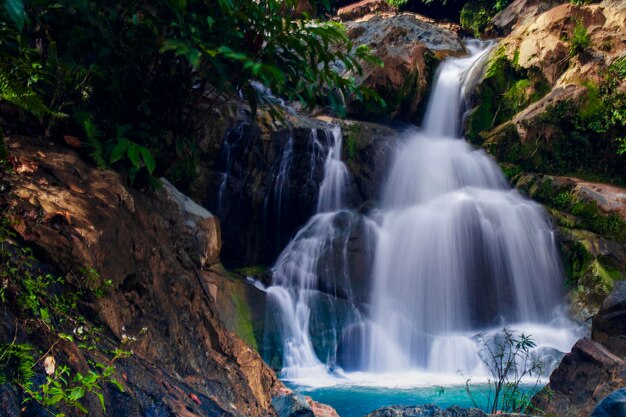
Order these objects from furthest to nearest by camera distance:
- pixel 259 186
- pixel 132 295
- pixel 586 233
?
pixel 259 186
pixel 586 233
pixel 132 295

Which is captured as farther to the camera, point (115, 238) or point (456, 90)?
point (456, 90)

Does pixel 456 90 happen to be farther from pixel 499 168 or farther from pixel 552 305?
pixel 552 305

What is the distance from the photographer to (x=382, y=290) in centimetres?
1105

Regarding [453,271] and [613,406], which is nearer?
[613,406]

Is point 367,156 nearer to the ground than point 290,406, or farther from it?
farther from it

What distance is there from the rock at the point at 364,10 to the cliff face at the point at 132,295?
73.1 ft

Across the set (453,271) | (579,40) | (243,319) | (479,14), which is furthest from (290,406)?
(479,14)

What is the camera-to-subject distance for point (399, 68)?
16.1m

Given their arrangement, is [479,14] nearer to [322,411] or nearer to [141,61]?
[322,411]

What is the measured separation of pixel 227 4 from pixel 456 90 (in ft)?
47.3

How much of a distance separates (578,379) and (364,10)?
22.6 metres

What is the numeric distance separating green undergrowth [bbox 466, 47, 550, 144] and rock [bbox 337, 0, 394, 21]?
10234mm

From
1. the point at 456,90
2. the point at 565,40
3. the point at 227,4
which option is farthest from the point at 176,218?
the point at 565,40

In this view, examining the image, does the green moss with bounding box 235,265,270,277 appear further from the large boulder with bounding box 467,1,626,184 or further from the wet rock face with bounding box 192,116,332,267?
the large boulder with bounding box 467,1,626,184
